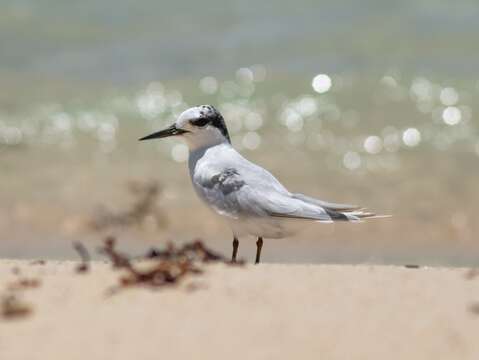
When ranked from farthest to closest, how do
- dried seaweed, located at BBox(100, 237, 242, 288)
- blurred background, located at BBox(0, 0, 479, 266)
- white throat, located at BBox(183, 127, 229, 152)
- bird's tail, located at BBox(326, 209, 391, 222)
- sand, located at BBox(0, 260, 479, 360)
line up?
1. blurred background, located at BBox(0, 0, 479, 266)
2. white throat, located at BBox(183, 127, 229, 152)
3. bird's tail, located at BBox(326, 209, 391, 222)
4. dried seaweed, located at BBox(100, 237, 242, 288)
5. sand, located at BBox(0, 260, 479, 360)

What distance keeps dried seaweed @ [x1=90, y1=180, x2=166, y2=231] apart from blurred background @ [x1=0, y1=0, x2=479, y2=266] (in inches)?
Answer: 0.6

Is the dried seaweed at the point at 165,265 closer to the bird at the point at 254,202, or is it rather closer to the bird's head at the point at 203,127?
the bird at the point at 254,202

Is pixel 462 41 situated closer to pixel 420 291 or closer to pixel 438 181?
pixel 438 181

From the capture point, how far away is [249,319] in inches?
137

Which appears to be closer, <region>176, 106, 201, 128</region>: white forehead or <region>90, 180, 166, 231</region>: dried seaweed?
<region>176, 106, 201, 128</region>: white forehead

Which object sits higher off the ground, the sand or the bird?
the bird

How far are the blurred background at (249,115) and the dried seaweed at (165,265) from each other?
3.59m

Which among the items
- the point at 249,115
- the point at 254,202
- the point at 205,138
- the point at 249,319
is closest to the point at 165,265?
the point at 249,319

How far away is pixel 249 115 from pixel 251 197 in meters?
6.58

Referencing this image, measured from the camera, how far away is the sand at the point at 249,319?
326 cm

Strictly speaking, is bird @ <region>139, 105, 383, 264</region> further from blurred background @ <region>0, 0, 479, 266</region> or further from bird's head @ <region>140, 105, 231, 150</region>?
blurred background @ <region>0, 0, 479, 266</region>

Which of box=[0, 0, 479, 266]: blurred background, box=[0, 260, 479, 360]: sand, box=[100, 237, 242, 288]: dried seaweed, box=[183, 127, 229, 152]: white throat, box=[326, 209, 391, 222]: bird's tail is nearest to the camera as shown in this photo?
box=[0, 260, 479, 360]: sand

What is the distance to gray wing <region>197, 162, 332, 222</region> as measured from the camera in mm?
4969

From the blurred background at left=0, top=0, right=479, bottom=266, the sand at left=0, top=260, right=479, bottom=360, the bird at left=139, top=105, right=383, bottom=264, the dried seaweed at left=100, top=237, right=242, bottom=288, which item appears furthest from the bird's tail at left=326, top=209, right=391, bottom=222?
the blurred background at left=0, top=0, right=479, bottom=266
